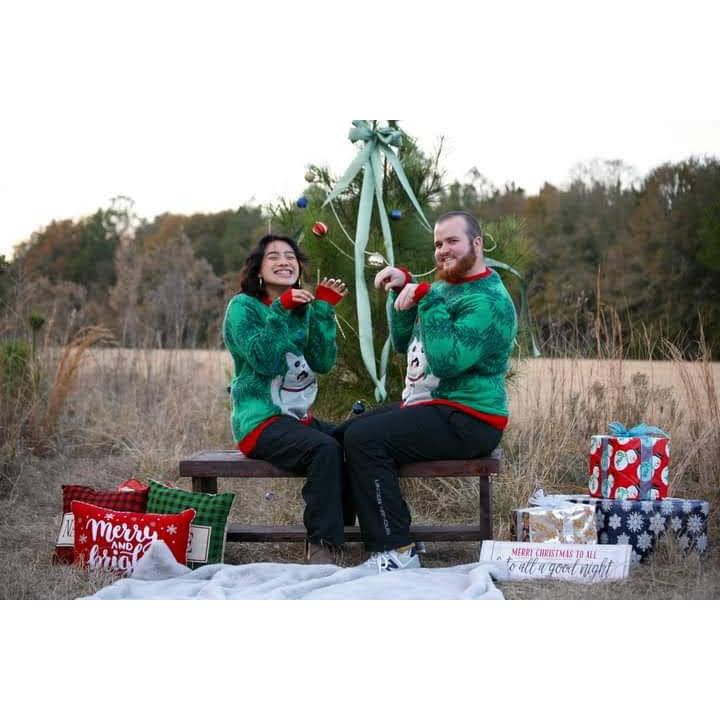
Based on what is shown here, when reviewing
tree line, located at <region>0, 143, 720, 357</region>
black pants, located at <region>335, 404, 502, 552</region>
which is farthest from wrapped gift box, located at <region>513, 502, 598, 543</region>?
tree line, located at <region>0, 143, 720, 357</region>

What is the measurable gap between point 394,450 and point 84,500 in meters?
1.22

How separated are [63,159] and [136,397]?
6.13ft

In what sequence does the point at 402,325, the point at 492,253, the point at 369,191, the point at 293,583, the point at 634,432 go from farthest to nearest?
the point at 492,253
the point at 369,191
the point at 634,432
the point at 402,325
the point at 293,583

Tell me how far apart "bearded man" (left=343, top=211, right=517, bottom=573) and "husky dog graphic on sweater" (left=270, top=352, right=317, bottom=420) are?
0.28m

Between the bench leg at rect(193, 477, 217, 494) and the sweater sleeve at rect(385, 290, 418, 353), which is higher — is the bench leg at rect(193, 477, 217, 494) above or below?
below

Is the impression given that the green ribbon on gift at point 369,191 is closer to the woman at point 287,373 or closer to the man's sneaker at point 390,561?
the woman at point 287,373

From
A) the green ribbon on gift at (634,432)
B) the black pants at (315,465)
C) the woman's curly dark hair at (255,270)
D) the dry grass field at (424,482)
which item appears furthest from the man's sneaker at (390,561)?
the woman's curly dark hair at (255,270)

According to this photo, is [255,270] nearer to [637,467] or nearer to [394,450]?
[394,450]

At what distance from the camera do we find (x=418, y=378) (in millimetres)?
3391

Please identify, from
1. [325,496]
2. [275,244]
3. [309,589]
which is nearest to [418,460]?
[325,496]

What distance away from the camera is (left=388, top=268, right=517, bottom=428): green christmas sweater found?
315 cm

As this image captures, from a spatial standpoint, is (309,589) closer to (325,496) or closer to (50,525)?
(325,496)

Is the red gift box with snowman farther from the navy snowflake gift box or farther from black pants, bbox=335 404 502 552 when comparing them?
black pants, bbox=335 404 502 552

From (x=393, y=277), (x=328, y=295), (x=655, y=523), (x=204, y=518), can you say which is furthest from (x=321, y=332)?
(x=655, y=523)
